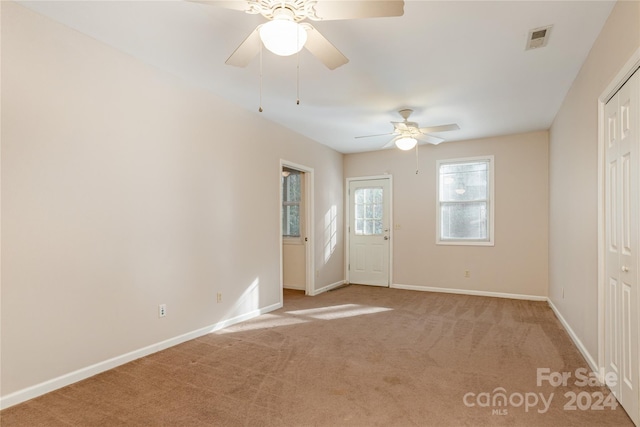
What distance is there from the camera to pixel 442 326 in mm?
4055

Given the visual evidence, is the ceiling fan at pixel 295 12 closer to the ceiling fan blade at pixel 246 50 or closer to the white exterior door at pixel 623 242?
the ceiling fan blade at pixel 246 50

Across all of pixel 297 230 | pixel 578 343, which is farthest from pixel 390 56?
pixel 297 230

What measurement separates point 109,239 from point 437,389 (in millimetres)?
2809

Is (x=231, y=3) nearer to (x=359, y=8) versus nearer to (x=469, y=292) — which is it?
(x=359, y=8)

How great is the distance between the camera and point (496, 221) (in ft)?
18.7

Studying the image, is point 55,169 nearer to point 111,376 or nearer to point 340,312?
point 111,376

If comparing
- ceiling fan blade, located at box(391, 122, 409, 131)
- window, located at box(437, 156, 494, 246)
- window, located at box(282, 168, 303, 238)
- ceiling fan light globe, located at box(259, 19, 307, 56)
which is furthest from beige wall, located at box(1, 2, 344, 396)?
window, located at box(437, 156, 494, 246)

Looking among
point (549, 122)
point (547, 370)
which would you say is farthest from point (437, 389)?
point (549, 122)

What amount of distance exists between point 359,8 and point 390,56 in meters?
1.33

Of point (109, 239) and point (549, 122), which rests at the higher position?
point (549, 122)

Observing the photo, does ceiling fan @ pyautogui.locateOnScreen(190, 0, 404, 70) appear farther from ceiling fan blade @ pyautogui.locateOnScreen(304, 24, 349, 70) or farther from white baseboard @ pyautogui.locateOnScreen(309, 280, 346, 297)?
white baseboard @ pyautogui.locateOnScreen(309, 280, 346, 297)

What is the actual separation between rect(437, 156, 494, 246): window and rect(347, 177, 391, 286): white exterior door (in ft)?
3.25

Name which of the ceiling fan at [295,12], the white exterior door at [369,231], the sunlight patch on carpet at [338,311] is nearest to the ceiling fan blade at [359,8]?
the ceiling fan at [295,12]

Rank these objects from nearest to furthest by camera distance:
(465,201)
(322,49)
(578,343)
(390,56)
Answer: (322,49) < (390,56) < (578,343) < (465,201)
